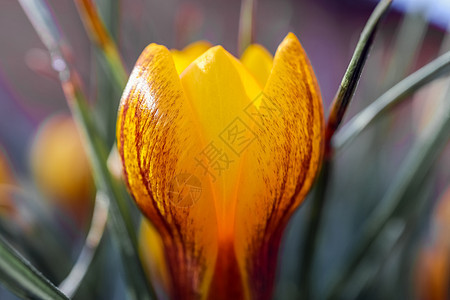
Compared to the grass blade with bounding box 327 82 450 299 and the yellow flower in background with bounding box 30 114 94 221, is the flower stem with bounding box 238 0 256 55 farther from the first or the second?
the yellow flower in background with bounding box 30 114 94 221

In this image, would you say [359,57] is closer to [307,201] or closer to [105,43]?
[105,43]

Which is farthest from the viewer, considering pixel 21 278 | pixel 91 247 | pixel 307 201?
pixel 307 201

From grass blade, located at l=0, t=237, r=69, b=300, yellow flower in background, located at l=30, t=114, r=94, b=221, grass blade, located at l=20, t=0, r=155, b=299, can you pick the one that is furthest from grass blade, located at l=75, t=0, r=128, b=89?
yellow flower in background, located at l=30, t=114, r=94, b=221

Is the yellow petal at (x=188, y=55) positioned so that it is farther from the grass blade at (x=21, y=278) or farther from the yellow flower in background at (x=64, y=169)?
the yellow flower in background at (x=64, y=169)

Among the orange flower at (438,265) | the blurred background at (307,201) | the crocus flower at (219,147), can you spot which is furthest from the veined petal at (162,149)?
the orange flower at (438,265)

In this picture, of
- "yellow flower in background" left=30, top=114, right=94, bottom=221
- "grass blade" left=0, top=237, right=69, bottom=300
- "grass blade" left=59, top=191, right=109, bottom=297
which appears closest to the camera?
"grass blade" left=0, top=237, right=69, bottom=300

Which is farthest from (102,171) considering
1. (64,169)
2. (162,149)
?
(64,169)

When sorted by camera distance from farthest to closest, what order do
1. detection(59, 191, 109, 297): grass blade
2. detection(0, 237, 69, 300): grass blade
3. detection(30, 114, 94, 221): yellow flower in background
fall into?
detection(30, 114, 94, 221): yellow flower in background < detection(59, 191, 109, 297): grass blade < detection(0, 237, 69, 300): grass blade
